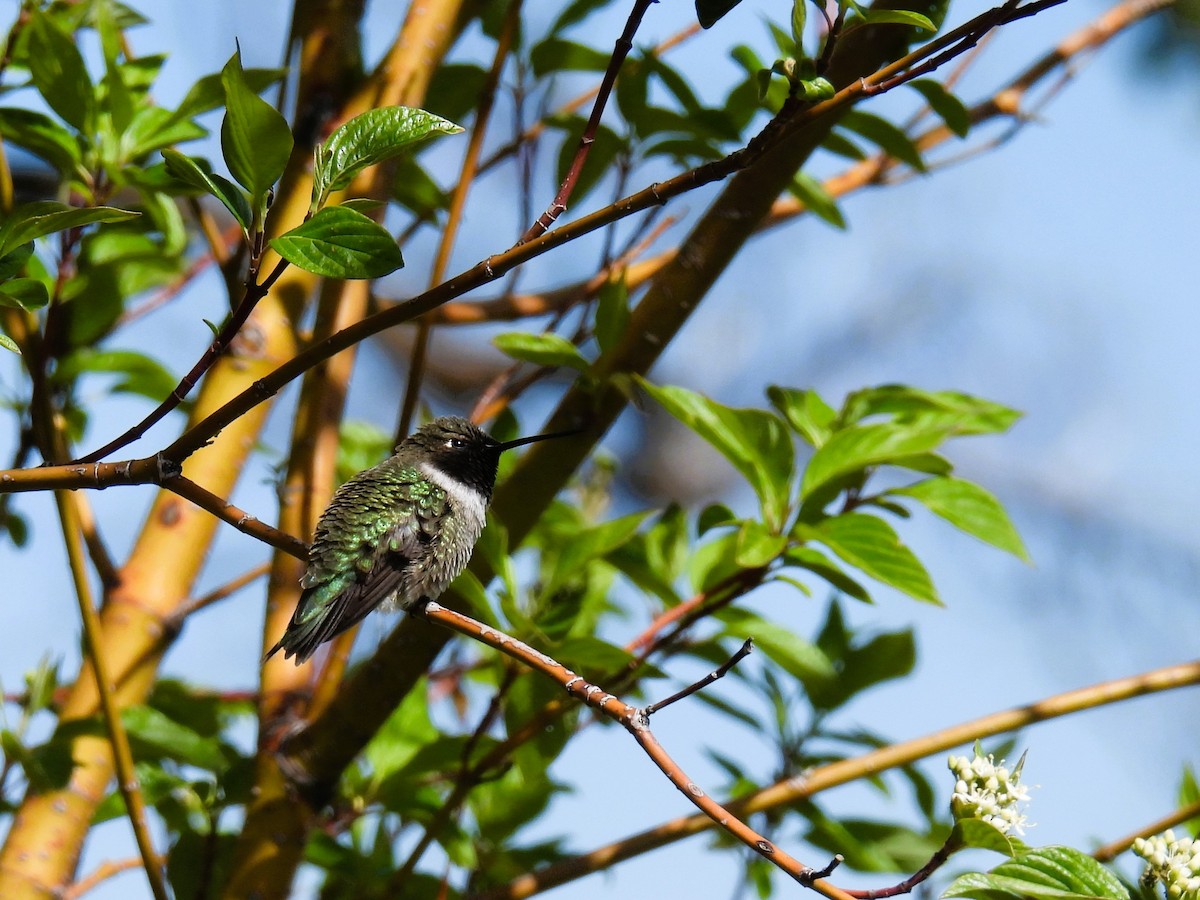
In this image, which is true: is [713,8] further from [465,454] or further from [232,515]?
[465,454]

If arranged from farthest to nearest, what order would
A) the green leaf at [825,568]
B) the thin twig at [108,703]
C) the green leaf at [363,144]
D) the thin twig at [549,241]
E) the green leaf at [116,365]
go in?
the green leaf at [116,365] → the green leaf at [825,568] → the thin twig at [108,703] → the green leaf at [363,144] → the thin twig at [549,241]

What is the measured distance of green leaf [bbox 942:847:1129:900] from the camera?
5.43 feet

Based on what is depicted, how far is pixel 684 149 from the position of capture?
3129 mm

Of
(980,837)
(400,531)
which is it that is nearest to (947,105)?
(400,531)

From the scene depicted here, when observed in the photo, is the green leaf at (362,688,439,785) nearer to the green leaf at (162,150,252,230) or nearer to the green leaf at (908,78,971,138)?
the green leaf at (162,150,252,230)

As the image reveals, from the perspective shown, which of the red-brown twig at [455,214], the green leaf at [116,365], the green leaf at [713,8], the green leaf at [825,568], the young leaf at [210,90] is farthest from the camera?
the green leaf at [116,365]

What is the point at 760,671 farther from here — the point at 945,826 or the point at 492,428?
the point at 492,428

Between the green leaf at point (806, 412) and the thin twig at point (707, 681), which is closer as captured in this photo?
the thin twig at point (707, 681)

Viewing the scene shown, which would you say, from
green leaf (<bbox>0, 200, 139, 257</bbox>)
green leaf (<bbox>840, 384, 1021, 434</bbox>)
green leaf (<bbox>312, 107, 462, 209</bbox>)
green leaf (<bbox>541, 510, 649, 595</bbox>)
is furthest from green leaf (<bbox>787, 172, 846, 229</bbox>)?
green leaf (<bbox>0, 200, 139, 257</bbox>)

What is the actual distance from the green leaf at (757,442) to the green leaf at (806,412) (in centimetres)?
25

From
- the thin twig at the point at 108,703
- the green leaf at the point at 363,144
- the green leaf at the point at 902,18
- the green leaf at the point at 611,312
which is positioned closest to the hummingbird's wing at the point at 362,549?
the thin twig at the point at 108,703

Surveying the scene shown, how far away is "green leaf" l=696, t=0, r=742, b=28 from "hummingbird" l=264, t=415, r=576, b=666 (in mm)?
995

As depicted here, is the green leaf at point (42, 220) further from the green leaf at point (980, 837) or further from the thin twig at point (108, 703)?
the green leaf at point (980, 837)

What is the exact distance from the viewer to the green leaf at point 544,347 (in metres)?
2.42
